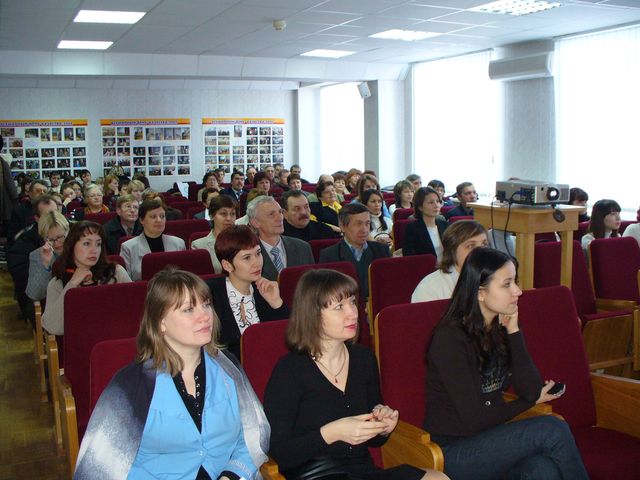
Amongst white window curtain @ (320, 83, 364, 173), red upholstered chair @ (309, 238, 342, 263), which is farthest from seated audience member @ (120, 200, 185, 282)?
white window curtain @ (320, 83, 364, 173)

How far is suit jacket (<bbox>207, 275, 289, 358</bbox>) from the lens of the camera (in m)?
3.29

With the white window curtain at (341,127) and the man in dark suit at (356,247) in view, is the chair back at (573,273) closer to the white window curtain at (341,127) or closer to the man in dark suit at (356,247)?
the man in dark suit at (356,247)

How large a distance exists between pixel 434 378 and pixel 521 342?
0.39 meters

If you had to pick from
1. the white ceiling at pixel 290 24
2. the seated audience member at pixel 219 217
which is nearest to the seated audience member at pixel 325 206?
the white ceiling at pixel 290 24

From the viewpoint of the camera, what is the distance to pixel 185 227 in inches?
251

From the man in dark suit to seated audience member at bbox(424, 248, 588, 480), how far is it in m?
2.07

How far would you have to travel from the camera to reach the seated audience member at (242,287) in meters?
3.37

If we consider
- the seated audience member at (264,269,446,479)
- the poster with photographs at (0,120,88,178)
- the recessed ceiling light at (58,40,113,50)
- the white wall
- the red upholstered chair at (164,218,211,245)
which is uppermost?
the recessed ceiling light at (58,40,113,50)

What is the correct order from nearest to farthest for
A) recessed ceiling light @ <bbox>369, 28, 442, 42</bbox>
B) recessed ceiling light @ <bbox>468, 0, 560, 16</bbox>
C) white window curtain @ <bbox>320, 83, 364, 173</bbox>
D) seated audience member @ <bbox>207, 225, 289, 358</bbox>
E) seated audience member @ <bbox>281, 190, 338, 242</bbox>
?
1. seated audience member @ <bbox>207, 225, 289, 358</bbox>
2. seated audience member @ <bbox>281, 190, 338, 242</bbox>
3. recessed ceiling light @ <bbox>468, 0, 560, 16</bbox>
4. recessed ceiling light @ <bbox>369, 28, 442, 42</bbox>
5. white window curtain @ <bbox>320, 83, 364, 173</bbox>

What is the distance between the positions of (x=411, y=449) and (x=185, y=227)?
426 centimetres

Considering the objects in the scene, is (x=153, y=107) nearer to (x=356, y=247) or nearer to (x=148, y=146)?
(x=148, y=146)

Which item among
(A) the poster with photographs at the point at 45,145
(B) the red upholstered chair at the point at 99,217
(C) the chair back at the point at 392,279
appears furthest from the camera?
(A) the poster with photographs at the point at 45,145

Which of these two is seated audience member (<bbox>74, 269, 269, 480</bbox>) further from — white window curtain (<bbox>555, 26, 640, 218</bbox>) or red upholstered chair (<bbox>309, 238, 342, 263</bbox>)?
white window curtain (<bbox>555, 26, 640, 218</bbox>)

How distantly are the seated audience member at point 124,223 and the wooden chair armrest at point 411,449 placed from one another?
4198 mm
